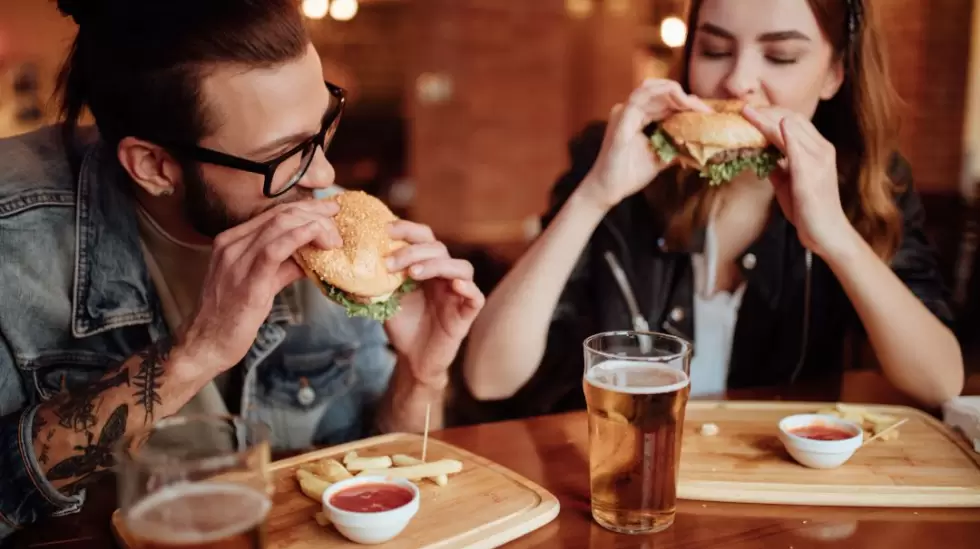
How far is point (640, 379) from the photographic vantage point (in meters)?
1.25

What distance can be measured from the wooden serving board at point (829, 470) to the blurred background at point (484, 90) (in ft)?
15.6

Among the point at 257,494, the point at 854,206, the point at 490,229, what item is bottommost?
the point at 490,229

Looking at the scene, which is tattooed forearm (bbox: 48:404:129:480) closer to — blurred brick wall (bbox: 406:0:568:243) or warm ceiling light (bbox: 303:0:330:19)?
warm ceiling light (bbox: 303:0:330:19)

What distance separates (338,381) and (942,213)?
15.2ft

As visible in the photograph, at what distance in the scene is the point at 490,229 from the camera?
6.92 m

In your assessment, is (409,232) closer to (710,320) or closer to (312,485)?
(312,485)

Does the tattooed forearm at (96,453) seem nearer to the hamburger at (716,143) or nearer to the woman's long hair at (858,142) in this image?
the hamburger at (716,143)

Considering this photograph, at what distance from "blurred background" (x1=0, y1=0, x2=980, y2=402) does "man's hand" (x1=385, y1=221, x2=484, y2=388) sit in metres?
A: 4.58

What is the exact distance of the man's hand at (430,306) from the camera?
1.57 meters

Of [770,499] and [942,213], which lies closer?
[770,499]

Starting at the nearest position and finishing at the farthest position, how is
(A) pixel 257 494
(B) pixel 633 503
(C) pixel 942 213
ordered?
1. (A) pixel 257 494
2. (B) pixel 633 503
3. (C) pixel 942 213

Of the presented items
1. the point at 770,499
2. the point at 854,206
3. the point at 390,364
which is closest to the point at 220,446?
the point at 770,499

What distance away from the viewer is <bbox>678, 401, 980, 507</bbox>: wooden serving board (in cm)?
135

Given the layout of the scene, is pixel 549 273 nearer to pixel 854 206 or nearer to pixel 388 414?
pixel 388 414
